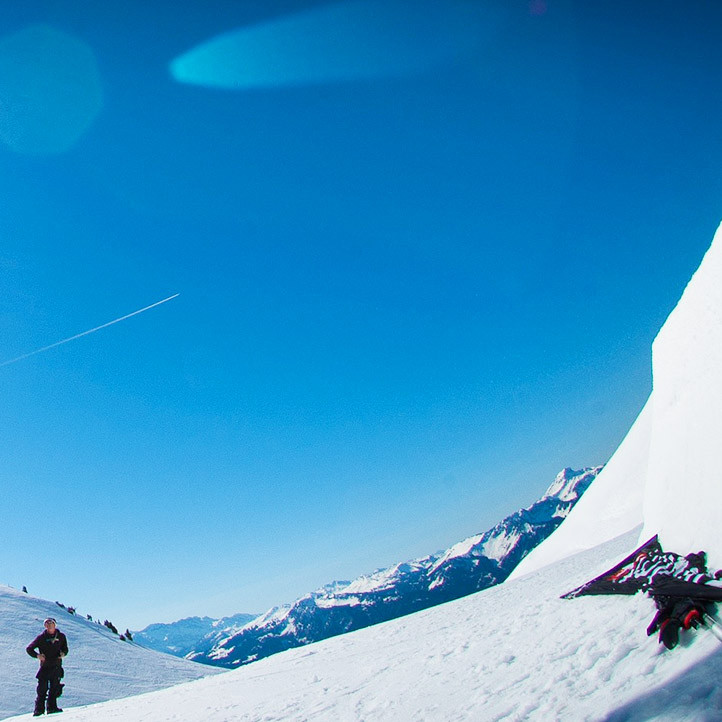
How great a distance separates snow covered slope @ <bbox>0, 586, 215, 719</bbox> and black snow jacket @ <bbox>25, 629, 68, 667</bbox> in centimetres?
302

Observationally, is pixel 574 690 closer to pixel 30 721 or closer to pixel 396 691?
pixel 396 691

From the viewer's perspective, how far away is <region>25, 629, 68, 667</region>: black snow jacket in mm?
11891

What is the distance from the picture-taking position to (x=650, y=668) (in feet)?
16.8

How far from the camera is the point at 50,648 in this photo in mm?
12016

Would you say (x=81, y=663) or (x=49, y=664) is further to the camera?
(x=81, y=663)

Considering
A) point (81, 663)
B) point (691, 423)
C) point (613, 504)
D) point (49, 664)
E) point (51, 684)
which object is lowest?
point (613, 504)

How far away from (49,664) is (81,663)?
8352 mm

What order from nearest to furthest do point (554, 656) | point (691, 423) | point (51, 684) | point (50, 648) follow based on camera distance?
point (554, 656)
point (691, 423)
point (51, 684)
point (50, 648)

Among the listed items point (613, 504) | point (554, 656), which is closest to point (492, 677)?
point (554, 656)

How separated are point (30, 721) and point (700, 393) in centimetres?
1690

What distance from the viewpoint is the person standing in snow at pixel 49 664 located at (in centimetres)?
1176

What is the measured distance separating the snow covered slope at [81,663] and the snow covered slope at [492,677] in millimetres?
4187

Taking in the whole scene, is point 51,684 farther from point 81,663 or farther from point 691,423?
point 691,423

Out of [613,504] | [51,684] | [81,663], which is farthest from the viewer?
[613,504]
